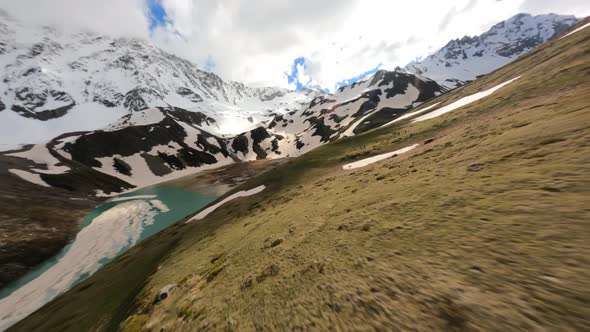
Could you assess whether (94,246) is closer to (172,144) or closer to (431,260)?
(431,260)

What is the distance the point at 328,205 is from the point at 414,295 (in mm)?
10819

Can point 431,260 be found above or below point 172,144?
below

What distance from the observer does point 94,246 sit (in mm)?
43469

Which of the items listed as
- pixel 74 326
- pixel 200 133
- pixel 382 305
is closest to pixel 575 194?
pixel 382 305

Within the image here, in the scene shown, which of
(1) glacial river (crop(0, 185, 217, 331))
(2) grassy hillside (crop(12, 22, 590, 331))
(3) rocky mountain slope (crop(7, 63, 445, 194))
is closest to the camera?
(2) grassy hillside (crop(12, 22, 590, 331))

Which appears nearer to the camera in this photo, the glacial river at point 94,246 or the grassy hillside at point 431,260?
the grassy hillside at point 431,260

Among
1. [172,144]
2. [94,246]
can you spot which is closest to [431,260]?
[94,246]

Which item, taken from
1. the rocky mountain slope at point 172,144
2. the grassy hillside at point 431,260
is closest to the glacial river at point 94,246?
the grassy hillside at point 431,260

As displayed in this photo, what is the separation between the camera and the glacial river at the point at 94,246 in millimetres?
28578

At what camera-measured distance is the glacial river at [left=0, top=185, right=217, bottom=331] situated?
28578 millimetres

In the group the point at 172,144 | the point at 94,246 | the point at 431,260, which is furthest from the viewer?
the point at 172,144

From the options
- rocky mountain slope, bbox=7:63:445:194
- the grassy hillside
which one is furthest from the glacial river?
rocky mountain slope, bbox=7:63:445:194

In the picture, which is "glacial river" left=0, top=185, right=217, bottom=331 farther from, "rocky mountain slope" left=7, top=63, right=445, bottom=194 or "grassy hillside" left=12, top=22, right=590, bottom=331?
"rocky mountain slope" left=7, top=63, right=445, bottom=194

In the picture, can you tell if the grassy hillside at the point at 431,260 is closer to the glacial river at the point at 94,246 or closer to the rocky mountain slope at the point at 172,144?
the glacial river at the point at 94,246
